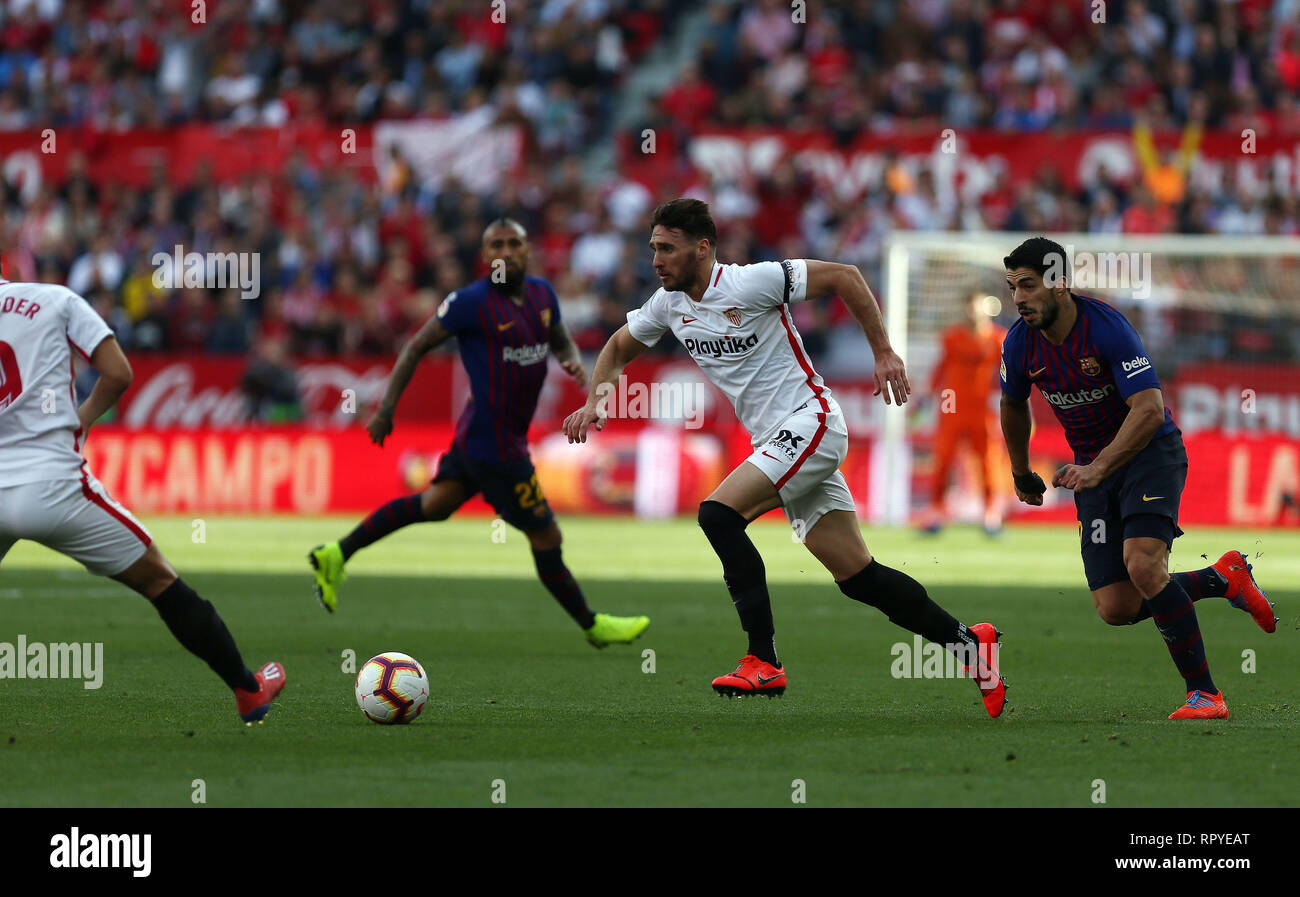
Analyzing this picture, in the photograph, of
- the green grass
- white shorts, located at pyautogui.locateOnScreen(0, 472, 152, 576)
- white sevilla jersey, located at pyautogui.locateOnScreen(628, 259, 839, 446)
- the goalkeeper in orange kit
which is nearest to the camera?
the green grass

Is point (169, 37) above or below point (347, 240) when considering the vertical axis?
above

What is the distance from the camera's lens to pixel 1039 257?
7586mm

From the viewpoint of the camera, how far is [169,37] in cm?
3002

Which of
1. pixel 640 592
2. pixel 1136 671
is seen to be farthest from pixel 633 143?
pixel 1136 671

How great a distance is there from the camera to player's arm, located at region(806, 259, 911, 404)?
7.61 meters

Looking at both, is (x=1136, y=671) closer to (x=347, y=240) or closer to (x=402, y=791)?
(x=402, y=791)

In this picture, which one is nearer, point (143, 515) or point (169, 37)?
point (143, 515)

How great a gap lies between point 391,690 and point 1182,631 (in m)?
3.25

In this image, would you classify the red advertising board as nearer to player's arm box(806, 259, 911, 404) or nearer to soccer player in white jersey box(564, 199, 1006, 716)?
soccer player in white jersey box(564, 199, 1006, 716)

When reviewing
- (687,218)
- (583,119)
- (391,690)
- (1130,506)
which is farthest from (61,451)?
(583,119)

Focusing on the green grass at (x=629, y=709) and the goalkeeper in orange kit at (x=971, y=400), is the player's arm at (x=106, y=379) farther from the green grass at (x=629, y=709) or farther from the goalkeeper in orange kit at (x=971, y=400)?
the goalkeeper in orange kit at (x=971, y=400)

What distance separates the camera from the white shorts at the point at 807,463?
26.1 ft

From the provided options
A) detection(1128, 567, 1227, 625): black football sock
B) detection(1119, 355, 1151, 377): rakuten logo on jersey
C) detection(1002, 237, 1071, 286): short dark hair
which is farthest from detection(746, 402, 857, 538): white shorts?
detection(1128, 567, 1227, 625): black football sock
